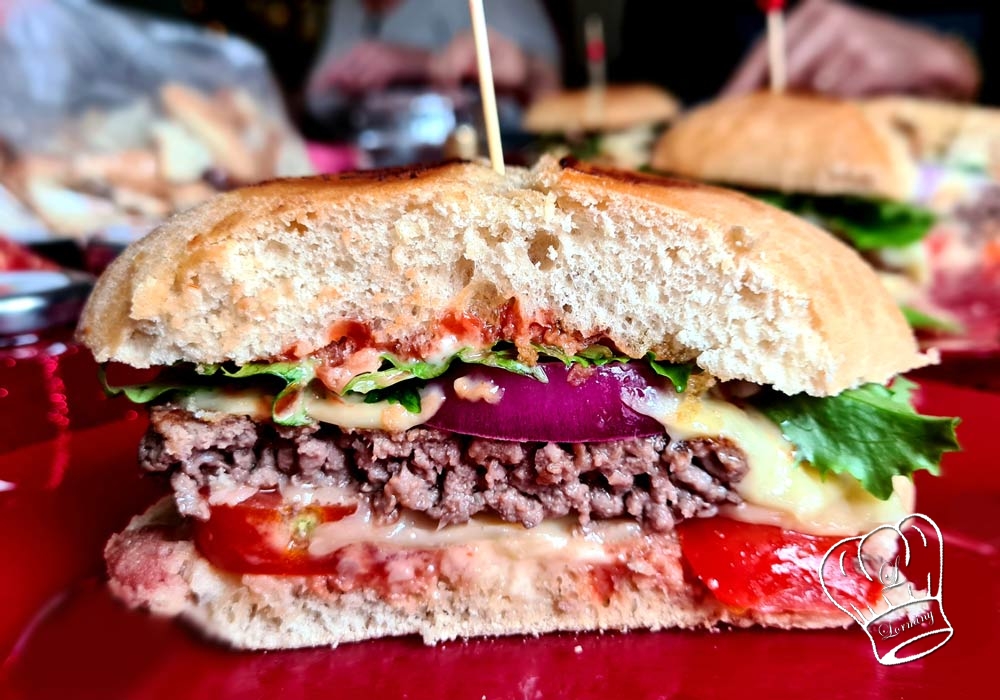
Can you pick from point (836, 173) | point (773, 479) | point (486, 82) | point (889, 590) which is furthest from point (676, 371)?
point (836, 173)

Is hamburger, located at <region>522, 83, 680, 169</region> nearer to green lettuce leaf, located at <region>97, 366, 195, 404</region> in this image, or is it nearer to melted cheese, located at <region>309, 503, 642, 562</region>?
melted cheese, located at <region>309, 503, 642, 562</region>

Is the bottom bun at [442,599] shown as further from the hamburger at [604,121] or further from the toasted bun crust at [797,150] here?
the hamburger at [604,121]

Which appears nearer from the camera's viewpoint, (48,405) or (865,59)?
(48,405)

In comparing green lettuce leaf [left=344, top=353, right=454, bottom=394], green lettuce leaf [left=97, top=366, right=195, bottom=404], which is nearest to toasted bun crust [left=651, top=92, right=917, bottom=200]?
green lettuce leaf [left=344, top=353, right=454, bottom=394]

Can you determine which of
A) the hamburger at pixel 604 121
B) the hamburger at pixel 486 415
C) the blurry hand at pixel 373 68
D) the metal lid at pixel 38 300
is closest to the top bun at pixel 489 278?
the hamburger at pixel 486 415

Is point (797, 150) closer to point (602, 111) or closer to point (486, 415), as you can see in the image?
point (602, 111)

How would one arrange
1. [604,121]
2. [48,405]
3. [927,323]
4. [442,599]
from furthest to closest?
[604,121] → [927,323] → [48,405] → [442,599]
